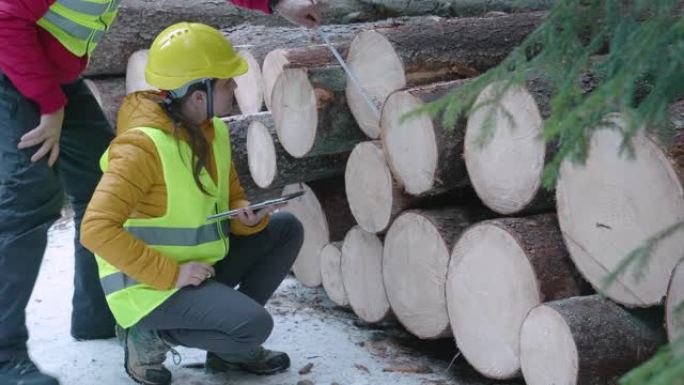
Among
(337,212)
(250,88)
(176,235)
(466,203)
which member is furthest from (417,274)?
(250,88)

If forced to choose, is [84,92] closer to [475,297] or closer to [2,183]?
[2,183]

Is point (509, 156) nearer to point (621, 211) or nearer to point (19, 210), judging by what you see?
point (621, 211)

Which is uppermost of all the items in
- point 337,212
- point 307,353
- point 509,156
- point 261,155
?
point 509,156

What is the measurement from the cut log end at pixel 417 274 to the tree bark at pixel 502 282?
11 centimetres

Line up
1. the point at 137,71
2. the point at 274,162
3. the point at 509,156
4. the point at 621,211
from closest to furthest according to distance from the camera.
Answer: the point at 621,211, the point at 509,156, the point at 274,162, the point at 137,71

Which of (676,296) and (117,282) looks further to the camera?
(117,282)

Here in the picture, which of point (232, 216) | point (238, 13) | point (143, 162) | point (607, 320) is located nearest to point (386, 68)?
point (232, 216)

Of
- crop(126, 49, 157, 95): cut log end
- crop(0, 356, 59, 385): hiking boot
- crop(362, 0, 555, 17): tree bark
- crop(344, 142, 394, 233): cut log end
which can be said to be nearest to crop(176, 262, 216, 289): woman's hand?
crop(0, 356, 59, 385): hiking boot

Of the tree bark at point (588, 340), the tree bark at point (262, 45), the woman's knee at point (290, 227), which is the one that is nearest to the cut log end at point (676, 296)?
the tree bark at point (588, 340)

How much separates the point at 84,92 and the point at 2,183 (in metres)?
0.48

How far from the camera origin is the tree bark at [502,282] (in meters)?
2.58

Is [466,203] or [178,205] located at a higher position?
[178,205]

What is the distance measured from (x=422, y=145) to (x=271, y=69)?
1073 mm

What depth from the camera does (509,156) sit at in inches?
102
